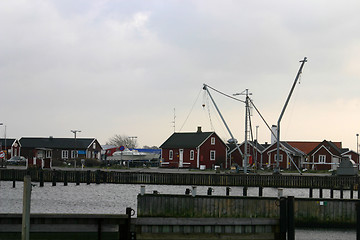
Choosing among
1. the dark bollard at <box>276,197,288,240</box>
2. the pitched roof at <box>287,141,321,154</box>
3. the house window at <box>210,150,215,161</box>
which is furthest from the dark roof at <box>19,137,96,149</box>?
the dark bollard at <box>276,197,288,240</box>

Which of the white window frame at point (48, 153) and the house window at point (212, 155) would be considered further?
the white window frame at point (48, 153)

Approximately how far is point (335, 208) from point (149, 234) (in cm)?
817

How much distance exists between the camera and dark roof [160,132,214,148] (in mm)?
102688

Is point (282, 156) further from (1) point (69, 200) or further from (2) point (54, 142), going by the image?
(1) point (69, 200)

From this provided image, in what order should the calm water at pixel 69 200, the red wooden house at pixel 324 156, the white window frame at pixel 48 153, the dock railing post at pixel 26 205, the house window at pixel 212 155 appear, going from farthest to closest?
1. the white window frame at pixel 48 153
2. the house window at pixel 212 155
3. the red wooden house at pixel 324 156
4. the calm water at pixel 69 200
5. the dock railing post at pixel 26 205

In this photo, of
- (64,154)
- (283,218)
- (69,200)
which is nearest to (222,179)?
(69,200)

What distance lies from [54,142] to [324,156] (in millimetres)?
57557

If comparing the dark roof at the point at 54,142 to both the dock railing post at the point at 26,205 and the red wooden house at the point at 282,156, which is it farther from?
the dock railing post at the point at 26,205

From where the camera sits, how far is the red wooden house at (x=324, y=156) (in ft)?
332

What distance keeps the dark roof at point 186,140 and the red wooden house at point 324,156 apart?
65.7 ft

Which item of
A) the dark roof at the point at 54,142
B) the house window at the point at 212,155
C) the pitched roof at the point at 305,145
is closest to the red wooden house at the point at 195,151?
the house window at the point at 212,155

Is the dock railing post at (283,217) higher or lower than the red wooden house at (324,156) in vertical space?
lower

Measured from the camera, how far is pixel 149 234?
68.1 ft

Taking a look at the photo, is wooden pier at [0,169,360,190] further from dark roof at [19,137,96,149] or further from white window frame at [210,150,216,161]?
dark roof at [19,137,96,149]
